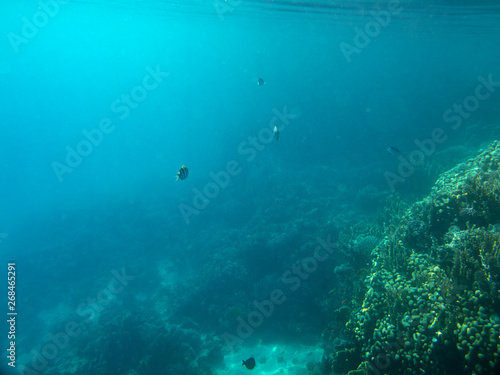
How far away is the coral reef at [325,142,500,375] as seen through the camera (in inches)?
170

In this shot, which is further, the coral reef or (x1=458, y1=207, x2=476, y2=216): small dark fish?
(x1=458, y1=207, x2=476, y2=216): small dark fish

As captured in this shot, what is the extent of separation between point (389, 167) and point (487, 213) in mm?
15064

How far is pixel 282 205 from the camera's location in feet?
60.3

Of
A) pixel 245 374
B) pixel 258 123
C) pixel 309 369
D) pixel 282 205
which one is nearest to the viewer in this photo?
pixel 309 369

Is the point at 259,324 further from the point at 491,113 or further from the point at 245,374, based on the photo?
the point at 491,113

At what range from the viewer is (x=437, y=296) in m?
5.07

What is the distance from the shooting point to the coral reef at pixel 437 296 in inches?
170

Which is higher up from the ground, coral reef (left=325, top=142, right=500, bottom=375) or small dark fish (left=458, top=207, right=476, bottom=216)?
small dark fish (left=458, top=207, right=476, bottom=216)

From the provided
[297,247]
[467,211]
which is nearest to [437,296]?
[467,211]

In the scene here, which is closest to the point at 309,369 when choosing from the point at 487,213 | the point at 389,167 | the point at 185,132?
the point at 487,213

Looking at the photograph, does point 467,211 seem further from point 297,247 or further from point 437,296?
point 297,247

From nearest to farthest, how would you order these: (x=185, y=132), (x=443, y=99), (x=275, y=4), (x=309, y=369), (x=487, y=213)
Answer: (x=487, y=213), (x=309, y=369), (x=275, y=4), (x=443, y=99), (x=185, y=132)

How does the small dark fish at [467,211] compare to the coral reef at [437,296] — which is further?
the small dark fish at [467,211]

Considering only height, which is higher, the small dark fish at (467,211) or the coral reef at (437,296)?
the small dark fish at (467,211)
